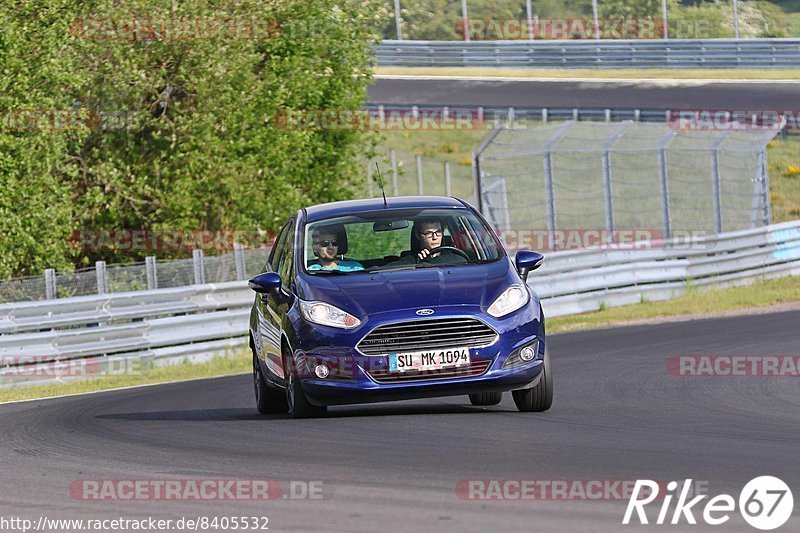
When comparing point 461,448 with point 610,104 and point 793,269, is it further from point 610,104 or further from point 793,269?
point 610,104

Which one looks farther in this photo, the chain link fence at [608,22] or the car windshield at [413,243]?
the chain link fence at [608,22]

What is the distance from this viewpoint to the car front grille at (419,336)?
9.66 meters

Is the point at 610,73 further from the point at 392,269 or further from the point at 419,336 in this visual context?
the point at 419,336

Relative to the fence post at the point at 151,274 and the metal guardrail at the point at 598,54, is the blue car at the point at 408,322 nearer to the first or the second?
the fence post at the point at 151,274

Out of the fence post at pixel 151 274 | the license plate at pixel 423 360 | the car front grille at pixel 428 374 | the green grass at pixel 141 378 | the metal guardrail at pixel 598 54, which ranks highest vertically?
the license plate at pixel 423 360

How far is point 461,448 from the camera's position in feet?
27.5

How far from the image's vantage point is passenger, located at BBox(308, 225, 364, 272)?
35.1ft

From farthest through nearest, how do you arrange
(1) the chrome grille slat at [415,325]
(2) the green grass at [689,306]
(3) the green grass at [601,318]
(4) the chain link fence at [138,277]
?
1. (2) the green grass at [689,306]
2. (4) the chain link fence at [138,277]
3. (3) the green grass at [601,318]
4. (1) the chrome grille slat at [415,325]

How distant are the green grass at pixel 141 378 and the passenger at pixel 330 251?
6.56 meters

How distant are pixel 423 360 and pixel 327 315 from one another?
75 centimetres

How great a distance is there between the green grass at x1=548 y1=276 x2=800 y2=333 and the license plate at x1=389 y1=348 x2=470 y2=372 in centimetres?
1219

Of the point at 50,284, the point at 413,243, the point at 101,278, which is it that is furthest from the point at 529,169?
the point at 413,243

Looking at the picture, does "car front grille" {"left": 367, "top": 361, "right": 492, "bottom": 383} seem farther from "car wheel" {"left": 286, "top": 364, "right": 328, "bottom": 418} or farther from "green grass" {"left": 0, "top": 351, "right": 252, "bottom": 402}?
"green grass" {"left": 0, "top": 351, "right": 252, "bottom": 402}

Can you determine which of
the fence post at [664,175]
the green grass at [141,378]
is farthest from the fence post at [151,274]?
the fence post at [664,175]
